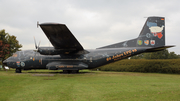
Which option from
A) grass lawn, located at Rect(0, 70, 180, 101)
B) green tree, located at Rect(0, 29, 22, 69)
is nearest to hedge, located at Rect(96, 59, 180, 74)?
grass lawn, located at Rect(0, 70, 180, 101)

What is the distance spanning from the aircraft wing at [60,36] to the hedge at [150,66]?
31.4 ft

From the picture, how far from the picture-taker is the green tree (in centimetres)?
2160

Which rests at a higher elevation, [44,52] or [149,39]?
[149,39]

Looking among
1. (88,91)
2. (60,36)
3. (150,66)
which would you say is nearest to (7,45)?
(60,36)

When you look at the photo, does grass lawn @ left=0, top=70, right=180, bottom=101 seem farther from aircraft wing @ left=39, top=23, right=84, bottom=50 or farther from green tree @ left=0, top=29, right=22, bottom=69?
green tree @ left=0, top=29, right=22, bottom=69

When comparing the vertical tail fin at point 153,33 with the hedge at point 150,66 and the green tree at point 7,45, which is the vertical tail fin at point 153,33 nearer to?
the hedge at point 150,66

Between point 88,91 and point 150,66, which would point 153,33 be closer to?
point 150,66

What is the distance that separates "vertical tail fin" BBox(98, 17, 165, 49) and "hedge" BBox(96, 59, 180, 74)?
396cm

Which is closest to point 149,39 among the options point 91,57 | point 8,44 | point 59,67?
point 91,57

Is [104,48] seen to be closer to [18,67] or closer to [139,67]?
[139,67]

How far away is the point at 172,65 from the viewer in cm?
1720

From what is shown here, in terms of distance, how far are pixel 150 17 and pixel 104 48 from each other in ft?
21.0

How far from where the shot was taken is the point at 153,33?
50.9 feet

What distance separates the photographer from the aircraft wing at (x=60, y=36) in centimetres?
1081
